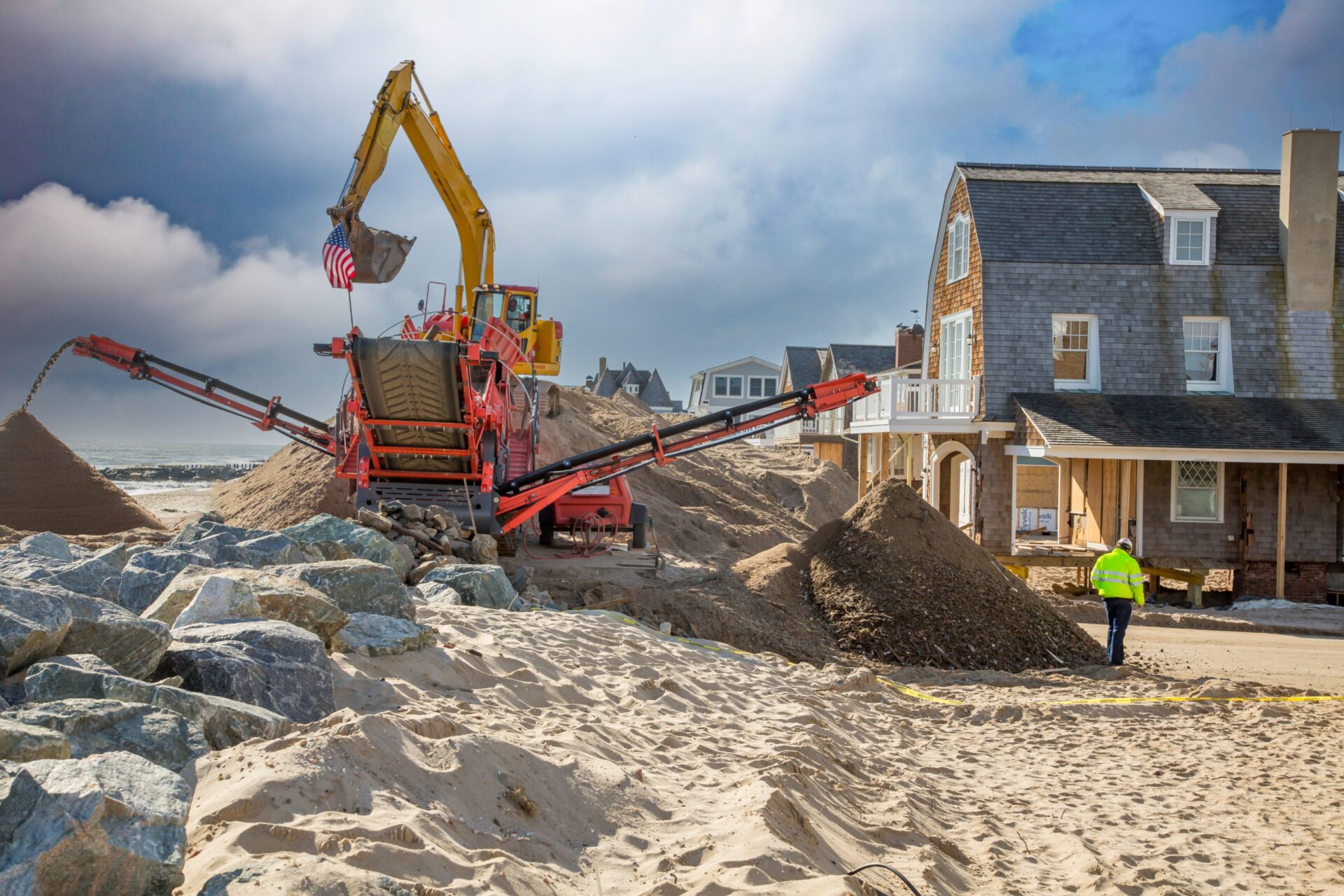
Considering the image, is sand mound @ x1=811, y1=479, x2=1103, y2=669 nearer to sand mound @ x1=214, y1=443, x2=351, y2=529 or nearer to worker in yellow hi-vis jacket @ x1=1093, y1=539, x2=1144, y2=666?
worker in yellow hi-vis jacket @ x1=1093, y1=539, x2=1144, y2=666

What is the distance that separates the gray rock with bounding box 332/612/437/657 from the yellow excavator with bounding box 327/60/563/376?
297 inches

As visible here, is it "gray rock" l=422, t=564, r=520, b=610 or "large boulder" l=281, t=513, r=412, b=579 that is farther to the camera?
"gray rock" l=422, t=564, r=520, b=610

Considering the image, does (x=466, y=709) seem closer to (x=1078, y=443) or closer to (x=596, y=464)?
(x=596, y=464)

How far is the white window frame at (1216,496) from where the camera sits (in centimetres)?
2145

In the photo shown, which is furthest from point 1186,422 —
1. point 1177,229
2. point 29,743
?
point 29,743

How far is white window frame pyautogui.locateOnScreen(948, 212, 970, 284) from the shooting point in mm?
23641

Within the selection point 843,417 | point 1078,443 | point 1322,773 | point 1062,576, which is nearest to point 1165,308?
point 1078,443

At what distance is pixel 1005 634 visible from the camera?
13.0 metres

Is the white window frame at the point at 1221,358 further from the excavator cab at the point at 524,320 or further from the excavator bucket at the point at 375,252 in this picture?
the excavator bucket at the point at 375,252

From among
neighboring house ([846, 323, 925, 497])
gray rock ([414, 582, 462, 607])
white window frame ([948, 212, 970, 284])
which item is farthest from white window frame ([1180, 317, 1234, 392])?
gray rock ([414, 582, 462, 607])

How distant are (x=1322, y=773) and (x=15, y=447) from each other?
20569 millimetres

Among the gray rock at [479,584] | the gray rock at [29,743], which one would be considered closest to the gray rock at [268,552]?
the gray rock at [479,584]

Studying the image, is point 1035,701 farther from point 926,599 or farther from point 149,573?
point 149,573

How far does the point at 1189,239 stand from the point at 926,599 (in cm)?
1404
